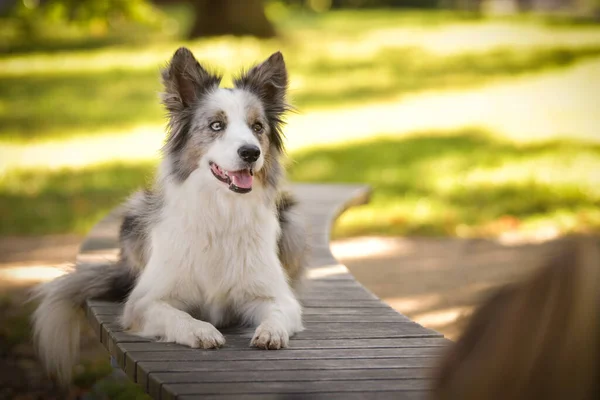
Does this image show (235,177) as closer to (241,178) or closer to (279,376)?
(241,178)

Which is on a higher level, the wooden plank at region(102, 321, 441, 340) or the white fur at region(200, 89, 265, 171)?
the white fur at region(200, 89, 265, 171)

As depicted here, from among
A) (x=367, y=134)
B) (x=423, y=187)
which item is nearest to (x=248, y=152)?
(x=423, y=187)

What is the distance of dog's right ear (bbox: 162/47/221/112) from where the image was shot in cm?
438

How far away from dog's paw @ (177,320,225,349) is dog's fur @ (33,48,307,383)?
0.09 meters

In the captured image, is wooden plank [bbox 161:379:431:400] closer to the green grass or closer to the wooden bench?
the wooden bench

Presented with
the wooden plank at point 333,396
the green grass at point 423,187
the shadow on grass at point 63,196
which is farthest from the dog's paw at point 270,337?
the green grass at point 423,187

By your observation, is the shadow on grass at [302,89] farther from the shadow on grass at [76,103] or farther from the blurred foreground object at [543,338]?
the blurred foreground object at [543,338]

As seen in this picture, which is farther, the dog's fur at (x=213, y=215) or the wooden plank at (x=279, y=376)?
the dog's fur at (x=213, y=215)

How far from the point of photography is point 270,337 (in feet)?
12.8

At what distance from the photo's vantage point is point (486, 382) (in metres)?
2.05

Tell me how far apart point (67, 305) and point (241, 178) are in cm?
137

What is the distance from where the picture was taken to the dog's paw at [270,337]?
390 centimetres

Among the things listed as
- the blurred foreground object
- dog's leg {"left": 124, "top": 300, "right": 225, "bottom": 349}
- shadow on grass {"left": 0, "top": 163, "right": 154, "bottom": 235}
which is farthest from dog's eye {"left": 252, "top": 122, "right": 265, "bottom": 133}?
shadow on grass {"left": 0, "top": 163, "right": 154, "bottom": 235}

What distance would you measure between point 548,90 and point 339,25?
12.5m
